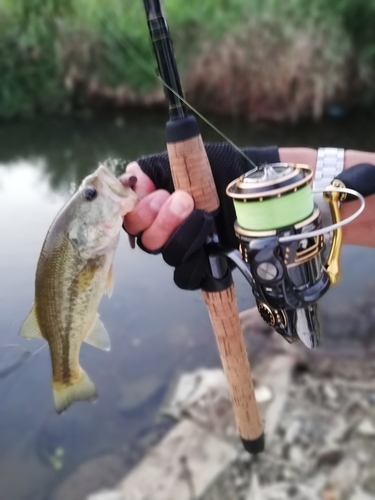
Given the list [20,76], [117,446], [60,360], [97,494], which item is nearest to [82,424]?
[117,446]

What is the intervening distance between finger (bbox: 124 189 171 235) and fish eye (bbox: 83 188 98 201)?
105 mm

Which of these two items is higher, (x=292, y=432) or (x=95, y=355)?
(x=95, y=355)

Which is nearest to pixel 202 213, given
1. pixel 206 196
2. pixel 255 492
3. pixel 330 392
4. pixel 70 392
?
pixel 206 196

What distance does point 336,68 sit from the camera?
16.8 feet

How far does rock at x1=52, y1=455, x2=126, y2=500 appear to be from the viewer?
2.13 meters

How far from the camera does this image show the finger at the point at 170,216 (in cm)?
115

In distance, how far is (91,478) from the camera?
7.20 feet

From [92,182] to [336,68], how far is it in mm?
4690

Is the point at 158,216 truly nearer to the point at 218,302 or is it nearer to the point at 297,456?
the point at 218,302

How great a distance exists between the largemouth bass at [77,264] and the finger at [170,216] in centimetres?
9

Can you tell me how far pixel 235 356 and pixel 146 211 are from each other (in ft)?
1.78

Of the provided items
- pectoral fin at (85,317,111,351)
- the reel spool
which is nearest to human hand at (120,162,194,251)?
the reel spool

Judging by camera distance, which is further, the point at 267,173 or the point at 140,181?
the point at 140,181

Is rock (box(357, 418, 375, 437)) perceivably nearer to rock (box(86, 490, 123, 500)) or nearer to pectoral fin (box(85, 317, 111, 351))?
rock (box(86, 490, 123, 500))
